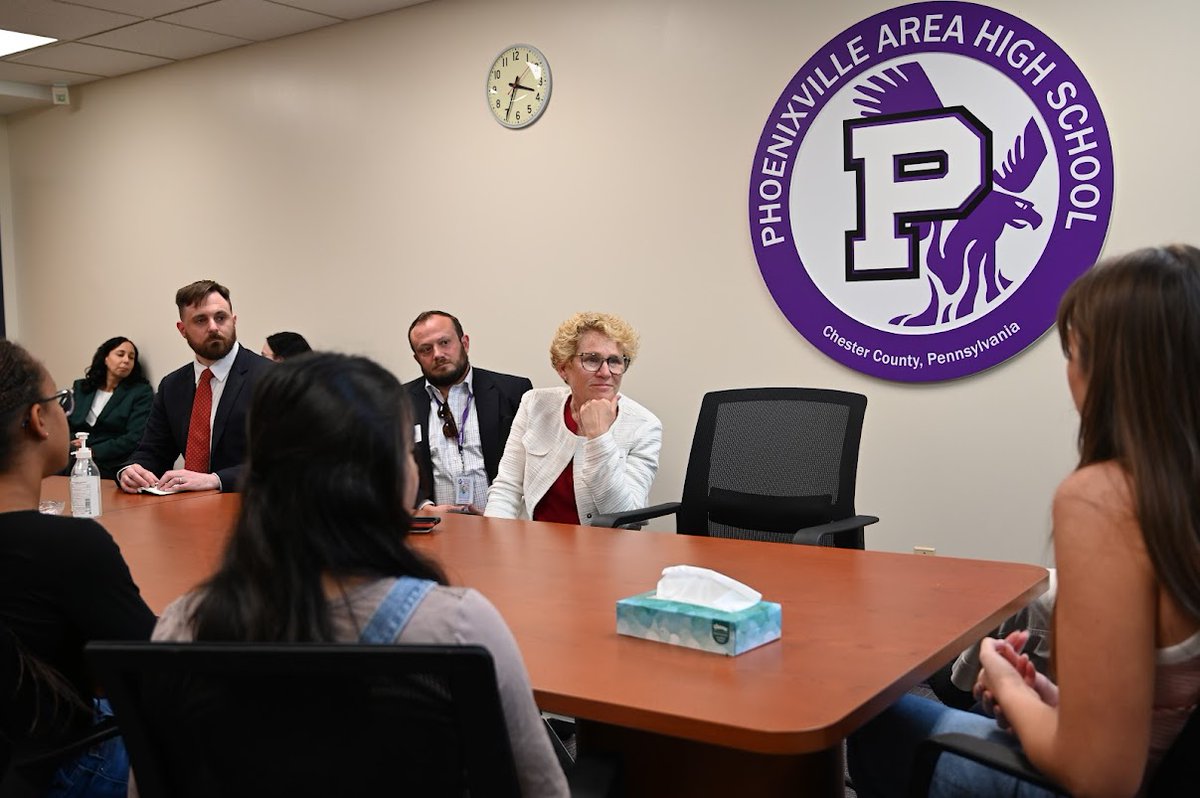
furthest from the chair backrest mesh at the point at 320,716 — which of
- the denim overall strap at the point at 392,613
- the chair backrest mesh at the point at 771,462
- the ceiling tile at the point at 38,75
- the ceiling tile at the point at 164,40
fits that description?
the ceiling tile at the point at 38,75

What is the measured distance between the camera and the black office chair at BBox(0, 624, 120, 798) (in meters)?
1.70

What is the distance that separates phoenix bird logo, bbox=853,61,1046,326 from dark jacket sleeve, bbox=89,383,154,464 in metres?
4.42

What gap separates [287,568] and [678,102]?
3731mm

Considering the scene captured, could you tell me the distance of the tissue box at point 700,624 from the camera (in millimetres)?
1734

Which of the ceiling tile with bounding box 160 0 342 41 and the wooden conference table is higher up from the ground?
the ceiling tile with bounding box 160 0 342 41

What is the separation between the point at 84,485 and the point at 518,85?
2.72 metres

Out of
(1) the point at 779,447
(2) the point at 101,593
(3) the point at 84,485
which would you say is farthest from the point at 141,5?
(2) the point at 101,593

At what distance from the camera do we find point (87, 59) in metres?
6.19

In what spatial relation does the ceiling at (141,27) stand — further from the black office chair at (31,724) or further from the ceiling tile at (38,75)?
the black office chair at (31,724)

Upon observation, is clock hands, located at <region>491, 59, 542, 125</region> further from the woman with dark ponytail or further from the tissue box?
the woman with dark ponytail

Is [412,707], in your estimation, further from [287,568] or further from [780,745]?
[780,745]

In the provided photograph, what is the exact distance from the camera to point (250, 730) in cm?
116

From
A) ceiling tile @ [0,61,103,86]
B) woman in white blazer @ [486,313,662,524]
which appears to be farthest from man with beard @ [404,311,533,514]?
ceiling tile @ [0,61,103,86]

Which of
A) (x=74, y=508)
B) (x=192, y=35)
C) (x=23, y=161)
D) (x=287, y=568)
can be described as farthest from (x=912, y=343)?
(x=23, y=161)
